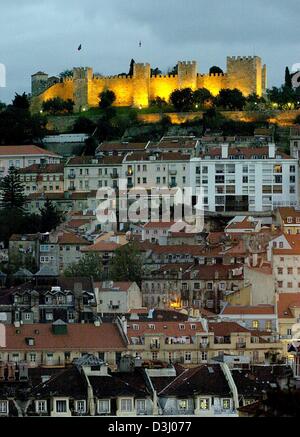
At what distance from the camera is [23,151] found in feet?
202

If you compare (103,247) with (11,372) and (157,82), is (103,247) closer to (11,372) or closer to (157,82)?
(11,372)

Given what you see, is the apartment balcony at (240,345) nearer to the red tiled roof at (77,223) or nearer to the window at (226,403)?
the window at (226,403)

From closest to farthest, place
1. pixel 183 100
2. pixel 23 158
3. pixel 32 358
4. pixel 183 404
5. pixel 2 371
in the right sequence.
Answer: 1. pixel 183 404
2. pixel 2 371
3. pixel 32 358
4. pixel 23 158
5. pixel 183 100

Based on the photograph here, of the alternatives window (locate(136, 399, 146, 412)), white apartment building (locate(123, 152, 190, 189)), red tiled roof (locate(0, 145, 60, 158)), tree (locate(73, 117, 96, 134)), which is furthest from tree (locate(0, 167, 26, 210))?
window (locate(136, 399, 146, 412))

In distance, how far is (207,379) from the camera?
20297mm

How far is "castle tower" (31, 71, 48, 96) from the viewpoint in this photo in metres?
72.2

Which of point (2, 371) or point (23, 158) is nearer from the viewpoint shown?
point (2, 371)

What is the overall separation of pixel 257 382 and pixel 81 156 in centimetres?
4000

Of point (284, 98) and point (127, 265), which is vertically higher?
point (284, 98)

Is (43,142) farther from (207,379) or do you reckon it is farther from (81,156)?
(207,379)

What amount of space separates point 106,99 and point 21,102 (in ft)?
14.6

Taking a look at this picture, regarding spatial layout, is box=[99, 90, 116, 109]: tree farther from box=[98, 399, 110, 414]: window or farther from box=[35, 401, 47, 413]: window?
box=[35, 401, 47, 413]: window

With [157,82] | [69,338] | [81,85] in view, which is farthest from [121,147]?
[69,338]
